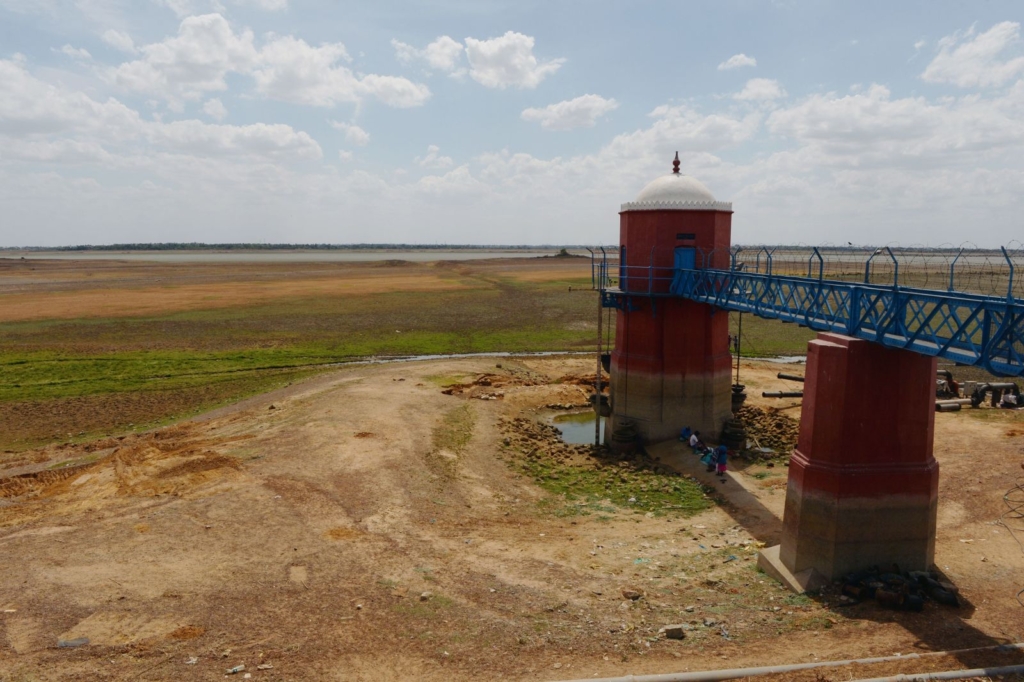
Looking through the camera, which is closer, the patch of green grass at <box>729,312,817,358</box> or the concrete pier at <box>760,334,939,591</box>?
the concrete pier at <box>760,334,939,591</box>

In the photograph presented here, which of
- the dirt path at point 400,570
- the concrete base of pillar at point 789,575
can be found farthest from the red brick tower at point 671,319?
the concrete base of pillar at point 789,575

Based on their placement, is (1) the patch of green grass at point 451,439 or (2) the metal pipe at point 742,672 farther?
(1) the patch of green grass at point 451,439

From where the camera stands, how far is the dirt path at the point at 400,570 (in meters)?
11.1

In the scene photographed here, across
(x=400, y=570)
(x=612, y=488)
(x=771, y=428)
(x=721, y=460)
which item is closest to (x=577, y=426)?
(x=771, y=428)

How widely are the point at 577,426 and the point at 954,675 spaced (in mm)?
20172

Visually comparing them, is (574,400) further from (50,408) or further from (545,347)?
(50,408)

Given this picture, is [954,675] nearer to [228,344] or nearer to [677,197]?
[677,197]

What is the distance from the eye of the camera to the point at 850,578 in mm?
14203

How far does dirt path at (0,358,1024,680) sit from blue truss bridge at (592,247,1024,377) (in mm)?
5183

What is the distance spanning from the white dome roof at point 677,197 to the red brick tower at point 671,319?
4 cm

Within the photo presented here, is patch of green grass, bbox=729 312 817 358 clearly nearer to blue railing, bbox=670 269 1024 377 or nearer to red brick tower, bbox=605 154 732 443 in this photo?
red brick tower, bbox=605 154 732 443

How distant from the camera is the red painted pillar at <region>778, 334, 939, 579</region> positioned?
14.1 m

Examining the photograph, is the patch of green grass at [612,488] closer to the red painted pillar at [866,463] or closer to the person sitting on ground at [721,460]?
the person sitting on ground at [721,460]

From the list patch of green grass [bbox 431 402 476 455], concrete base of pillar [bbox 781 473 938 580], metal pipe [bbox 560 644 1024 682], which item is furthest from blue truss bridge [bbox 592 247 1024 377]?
patch of green grass [bbox 431 402 476 455]
